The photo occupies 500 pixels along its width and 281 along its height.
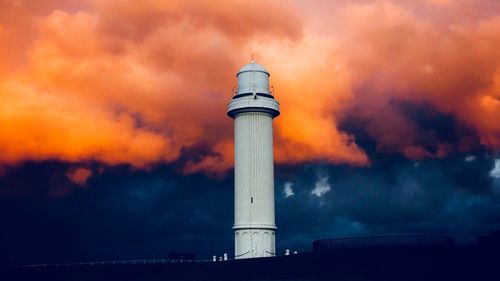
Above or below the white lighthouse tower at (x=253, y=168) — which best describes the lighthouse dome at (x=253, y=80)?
above

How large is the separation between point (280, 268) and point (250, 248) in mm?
7881

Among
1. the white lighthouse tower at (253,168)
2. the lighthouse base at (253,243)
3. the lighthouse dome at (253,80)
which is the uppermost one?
the lighthouse dome at (253,80)

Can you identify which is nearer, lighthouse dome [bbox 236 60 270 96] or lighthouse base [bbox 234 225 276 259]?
lighthouse base [bbox 234 225 276 259]

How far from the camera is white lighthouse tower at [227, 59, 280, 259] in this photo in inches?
1901

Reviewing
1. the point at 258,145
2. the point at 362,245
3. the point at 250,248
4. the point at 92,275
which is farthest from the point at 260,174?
the point at 92,275

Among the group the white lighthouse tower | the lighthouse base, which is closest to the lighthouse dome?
the white lighthouse tower

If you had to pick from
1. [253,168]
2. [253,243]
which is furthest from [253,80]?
[253,243]

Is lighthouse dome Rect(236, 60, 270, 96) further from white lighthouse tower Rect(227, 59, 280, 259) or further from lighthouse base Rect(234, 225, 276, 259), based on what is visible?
lighthouse base Rect(234, 225, 276, 259)

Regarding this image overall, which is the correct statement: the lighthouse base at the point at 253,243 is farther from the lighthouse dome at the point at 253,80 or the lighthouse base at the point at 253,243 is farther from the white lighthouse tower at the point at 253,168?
the lighthouse dome at the point at 253,80

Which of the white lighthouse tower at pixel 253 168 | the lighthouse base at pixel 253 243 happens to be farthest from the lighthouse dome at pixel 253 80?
the lighthouse base at pixel 253 243

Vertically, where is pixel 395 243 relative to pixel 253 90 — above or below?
below

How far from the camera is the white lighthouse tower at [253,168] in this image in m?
48.3

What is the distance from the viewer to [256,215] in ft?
159

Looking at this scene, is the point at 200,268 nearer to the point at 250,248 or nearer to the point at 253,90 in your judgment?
the point at 250,248
